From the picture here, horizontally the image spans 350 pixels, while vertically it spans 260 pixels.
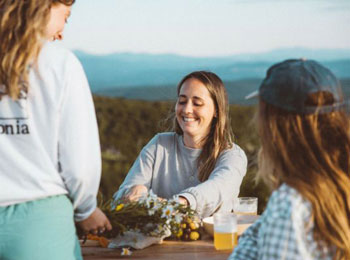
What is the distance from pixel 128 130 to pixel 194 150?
4.01m

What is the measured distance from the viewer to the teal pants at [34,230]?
1.85 meters

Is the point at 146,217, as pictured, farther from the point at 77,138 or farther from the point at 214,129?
the point at 214,129

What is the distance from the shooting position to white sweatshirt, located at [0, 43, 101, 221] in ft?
6.13

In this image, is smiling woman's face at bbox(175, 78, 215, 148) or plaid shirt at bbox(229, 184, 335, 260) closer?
plaid shirt at bbox(229, 184, 335, 260)

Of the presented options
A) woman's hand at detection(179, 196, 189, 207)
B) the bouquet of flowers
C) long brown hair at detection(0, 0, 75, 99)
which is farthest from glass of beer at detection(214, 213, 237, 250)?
long brown hair at detection(0, 0, 75, 99)

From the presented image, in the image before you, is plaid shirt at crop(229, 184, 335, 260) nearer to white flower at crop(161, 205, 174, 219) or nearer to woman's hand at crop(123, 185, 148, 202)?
white flower at crop(161, 205, 174, 219)

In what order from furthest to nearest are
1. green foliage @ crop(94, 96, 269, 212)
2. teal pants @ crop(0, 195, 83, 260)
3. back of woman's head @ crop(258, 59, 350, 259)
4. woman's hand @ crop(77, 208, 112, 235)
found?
1. green foliage @ crop(94, 96, 269, 212)
2. woman's hand @ crop(77, 208, 112, 235)
3. teal pants @ crop(0, 195, 83, 260)
4. back of woman's head @ crop(258, 59, 350, 259)

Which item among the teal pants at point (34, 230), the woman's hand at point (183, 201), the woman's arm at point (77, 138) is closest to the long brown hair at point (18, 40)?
the woman's arm at point (77, 138)

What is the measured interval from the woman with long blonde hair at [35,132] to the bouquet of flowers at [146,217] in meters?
0.52

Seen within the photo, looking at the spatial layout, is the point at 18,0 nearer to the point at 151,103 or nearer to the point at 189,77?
the point at 189,77

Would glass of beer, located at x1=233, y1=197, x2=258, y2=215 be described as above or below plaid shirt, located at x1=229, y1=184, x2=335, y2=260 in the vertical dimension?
below

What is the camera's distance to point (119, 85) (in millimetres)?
8242

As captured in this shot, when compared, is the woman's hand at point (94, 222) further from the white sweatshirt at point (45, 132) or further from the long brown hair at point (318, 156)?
the long brown hair at point (318, 156)

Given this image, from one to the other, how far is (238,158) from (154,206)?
0.92 meters
